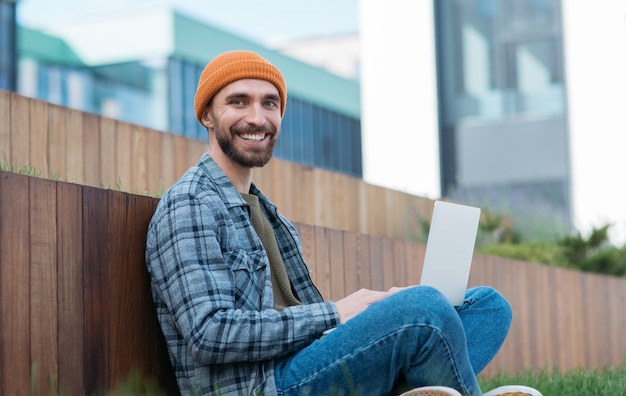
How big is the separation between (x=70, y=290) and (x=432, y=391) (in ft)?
3.50

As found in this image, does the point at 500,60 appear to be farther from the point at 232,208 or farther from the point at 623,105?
the point at 232,208

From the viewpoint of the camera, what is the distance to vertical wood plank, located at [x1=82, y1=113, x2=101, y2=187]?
574 cm

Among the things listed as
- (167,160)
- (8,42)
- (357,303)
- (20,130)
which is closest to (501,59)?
(8,42)

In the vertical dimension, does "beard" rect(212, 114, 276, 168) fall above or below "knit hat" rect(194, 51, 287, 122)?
below

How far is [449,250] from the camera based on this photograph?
139 inches

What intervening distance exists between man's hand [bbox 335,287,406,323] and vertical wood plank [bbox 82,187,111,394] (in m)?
0.70

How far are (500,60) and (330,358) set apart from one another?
37.5 feet

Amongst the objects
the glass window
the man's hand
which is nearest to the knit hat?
the man's hand

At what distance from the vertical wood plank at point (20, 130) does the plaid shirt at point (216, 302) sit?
192 centimetres

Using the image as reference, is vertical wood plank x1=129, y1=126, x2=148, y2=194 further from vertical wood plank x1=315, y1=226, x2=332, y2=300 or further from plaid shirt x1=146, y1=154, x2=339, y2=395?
plaid shirt x1=146, y1=154, x2=339, y2=395

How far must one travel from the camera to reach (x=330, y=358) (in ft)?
10.6

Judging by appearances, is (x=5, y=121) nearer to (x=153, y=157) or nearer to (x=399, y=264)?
(x=153, y=157)

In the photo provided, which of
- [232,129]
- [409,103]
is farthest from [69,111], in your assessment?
[409,103]

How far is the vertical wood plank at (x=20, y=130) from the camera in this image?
5246 mm
